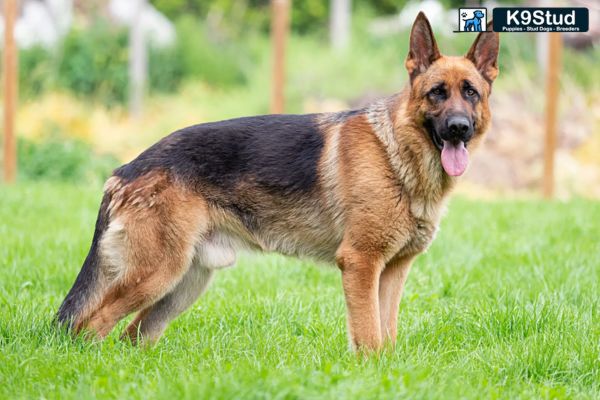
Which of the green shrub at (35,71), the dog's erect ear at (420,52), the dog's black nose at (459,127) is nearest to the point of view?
the dog's black nose at (459,127)

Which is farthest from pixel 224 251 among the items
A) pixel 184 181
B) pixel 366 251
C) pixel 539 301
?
pixel 539 301

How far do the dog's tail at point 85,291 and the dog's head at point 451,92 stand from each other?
5.92 ft

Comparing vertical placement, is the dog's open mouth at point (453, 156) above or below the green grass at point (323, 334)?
above

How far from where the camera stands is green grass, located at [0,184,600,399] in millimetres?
3412

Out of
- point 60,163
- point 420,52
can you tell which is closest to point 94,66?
point 60,163

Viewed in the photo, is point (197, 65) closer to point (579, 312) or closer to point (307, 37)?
point (307, 37)

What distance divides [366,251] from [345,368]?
24.9 inches

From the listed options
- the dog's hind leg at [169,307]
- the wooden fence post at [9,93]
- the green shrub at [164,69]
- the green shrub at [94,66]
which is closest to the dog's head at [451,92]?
the dog's hind leg at [169,307]

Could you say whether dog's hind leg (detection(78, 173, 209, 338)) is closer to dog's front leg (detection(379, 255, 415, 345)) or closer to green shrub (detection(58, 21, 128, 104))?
dog's front leg (detection(379, 255, 415, 345))

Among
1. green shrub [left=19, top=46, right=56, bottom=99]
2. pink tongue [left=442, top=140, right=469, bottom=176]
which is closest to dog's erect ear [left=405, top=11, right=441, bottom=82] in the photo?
pink tongue [left=442, top=140, right=469, bottom=176]

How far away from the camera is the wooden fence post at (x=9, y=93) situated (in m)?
10.3

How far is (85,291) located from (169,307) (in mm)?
531

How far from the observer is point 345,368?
3.82 m

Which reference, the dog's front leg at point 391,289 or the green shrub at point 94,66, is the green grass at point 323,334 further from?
the green shrub at point 94,66
